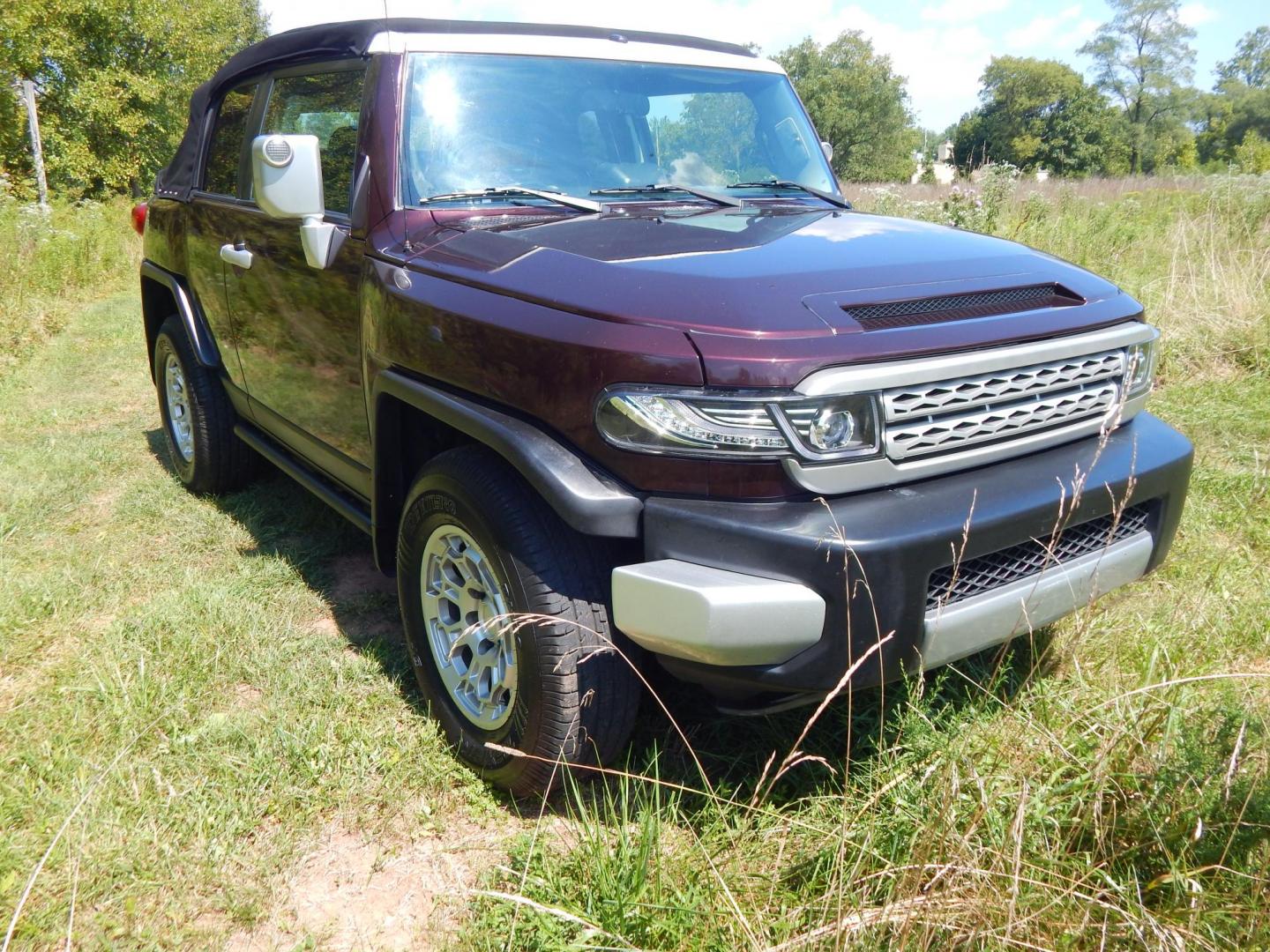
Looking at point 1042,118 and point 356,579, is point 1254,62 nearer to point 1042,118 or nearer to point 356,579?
point 1042,118

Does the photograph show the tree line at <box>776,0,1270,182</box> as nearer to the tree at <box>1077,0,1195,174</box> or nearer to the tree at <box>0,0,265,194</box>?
the tree at <box>1077,0,1195,174</box>

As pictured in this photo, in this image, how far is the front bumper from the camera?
6.12ft

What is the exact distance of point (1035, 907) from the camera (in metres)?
1.77

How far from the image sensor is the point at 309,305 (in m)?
3.23

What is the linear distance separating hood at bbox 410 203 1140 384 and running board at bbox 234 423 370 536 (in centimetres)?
99

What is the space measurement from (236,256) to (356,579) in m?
1.31

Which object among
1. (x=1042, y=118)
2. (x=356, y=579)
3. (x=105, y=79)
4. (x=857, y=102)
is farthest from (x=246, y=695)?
(x=1042, y=118)

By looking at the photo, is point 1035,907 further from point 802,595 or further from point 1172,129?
point 1172,129

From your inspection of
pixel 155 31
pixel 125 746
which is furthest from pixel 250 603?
pixel 155 31

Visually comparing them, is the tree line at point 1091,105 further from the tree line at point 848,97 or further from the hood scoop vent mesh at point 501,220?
the hood scoop vent mesh at point 501,220

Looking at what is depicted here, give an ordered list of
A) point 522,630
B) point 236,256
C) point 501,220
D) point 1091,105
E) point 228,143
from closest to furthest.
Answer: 1. point 522,630
2. point 501,220
3. point 236,256
4. point 228,143
5. point 1091,105

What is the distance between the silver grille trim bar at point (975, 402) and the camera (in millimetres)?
1958

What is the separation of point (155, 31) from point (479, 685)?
2677cm

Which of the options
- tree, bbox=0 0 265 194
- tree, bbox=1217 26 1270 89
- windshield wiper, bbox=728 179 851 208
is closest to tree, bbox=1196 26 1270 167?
tree, bbox=1217 26 1270 89
